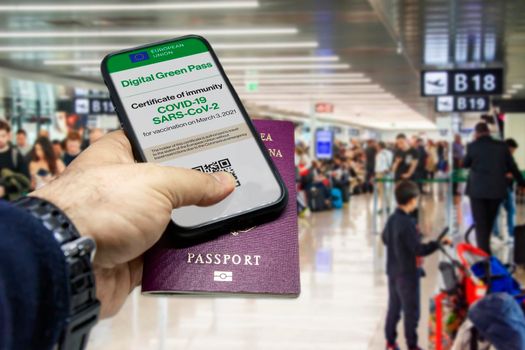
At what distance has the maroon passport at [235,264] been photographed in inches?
37.8

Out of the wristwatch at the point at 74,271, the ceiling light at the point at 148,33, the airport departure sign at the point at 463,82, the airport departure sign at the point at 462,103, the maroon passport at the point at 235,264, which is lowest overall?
the airport departure sign at the point at 462,103

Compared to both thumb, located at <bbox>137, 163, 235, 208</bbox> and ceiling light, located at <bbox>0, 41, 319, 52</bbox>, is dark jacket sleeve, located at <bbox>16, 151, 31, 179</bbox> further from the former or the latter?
thumb, located at <bbox>137, 163, 235, 208</bbox>

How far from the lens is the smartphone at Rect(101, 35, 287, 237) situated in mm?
994

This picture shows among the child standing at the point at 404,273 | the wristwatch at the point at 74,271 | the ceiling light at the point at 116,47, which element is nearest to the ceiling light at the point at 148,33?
the ceiling light at the point at 116,47

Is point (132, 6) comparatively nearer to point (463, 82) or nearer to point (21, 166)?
point (21, 166)

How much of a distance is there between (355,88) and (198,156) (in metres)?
22.1

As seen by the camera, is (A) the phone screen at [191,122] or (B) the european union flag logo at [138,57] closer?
(A) the phone screen at [191,122]

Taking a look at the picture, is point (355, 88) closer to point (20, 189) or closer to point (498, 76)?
point (498, 76)

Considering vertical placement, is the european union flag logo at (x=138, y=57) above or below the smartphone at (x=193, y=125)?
above

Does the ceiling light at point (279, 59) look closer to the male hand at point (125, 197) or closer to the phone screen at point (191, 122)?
the phone screen at point (191, 122)

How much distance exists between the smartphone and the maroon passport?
2cm

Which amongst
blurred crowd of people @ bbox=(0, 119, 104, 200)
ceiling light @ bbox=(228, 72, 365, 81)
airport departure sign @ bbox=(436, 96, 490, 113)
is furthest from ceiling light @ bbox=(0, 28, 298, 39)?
ceiling light @ bbox=(228, 72, 365, 81)

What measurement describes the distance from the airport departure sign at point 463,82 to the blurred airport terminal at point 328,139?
0.02m

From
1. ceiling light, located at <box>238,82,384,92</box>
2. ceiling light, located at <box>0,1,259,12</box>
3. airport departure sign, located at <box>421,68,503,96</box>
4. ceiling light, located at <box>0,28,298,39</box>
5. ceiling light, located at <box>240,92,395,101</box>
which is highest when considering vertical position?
ceiling light, located at <box>0,1,259,12</box>
